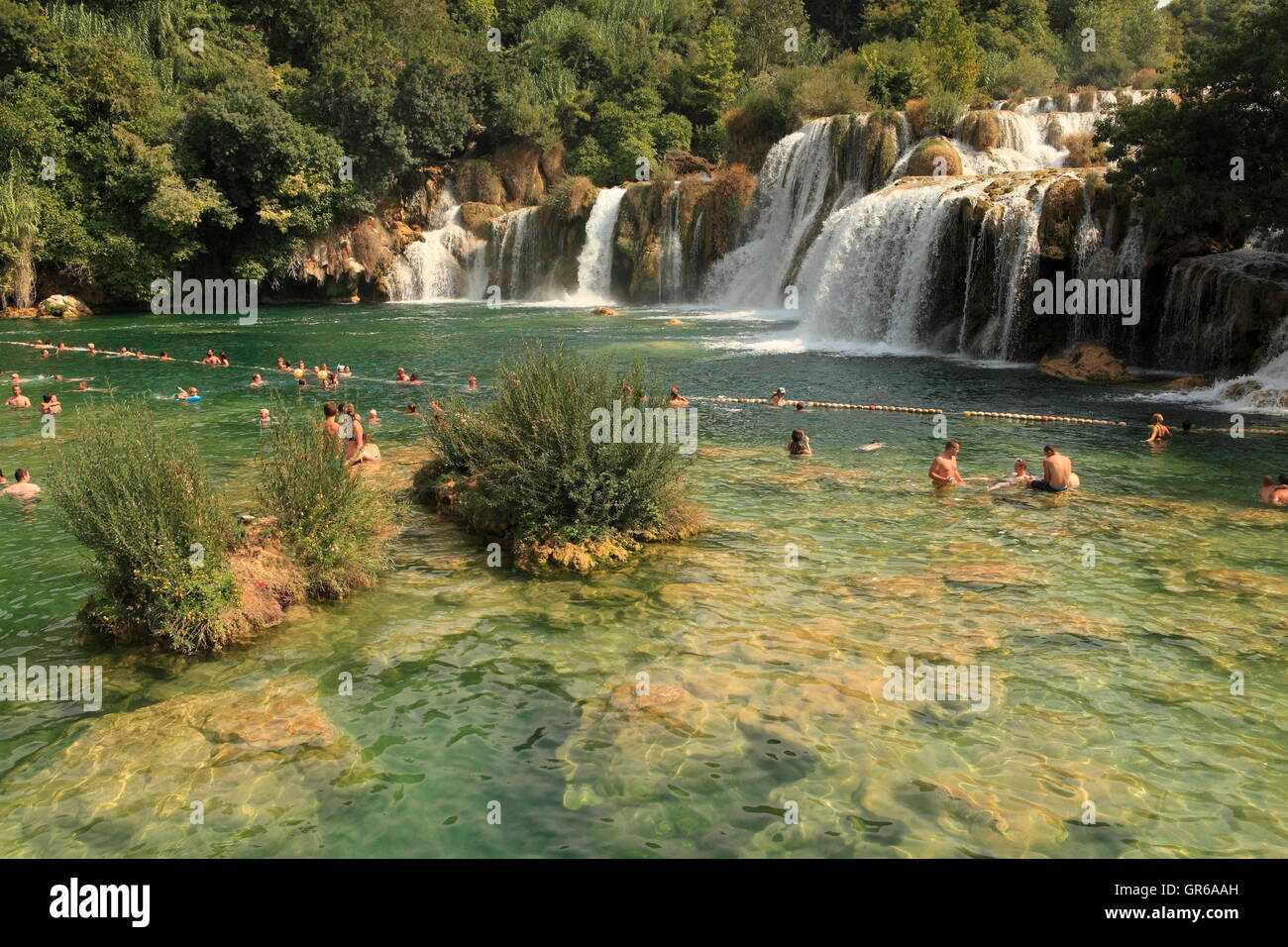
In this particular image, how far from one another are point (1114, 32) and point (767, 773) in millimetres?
67749

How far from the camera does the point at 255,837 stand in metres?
5.72

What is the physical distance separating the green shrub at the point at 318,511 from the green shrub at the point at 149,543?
86 centimetres

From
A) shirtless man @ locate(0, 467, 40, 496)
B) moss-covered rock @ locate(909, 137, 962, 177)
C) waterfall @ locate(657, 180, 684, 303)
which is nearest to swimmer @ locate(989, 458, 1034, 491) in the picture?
shirtless man @ locate(0, 467, 40, 496)

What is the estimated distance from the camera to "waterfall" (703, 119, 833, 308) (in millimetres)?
38375

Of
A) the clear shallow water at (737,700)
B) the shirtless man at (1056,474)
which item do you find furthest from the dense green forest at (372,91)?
the clear shallow water at (737,700)

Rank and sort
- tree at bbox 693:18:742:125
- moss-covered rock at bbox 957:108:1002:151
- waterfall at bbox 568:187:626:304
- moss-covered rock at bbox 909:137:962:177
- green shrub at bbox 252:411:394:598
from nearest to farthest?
green shrub at bbox 252:411:394:598
moss-covered rock at bbox 909:137:962:177
moss-covered rock at bbox 957:108:1002:151
waterfall at bbox 568:187:626:304
tree at bbox 693:18:742:125

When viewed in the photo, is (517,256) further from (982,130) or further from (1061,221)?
(1061,221)

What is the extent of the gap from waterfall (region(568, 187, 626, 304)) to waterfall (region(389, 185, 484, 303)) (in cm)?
732

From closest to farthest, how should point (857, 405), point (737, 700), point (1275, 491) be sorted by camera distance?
point (737, 700) → point (1275, 491) → point (857, 405)

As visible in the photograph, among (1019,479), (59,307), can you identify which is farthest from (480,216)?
(1019,479)

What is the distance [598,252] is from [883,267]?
22527 millimetres

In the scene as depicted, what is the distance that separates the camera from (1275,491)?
12703mm

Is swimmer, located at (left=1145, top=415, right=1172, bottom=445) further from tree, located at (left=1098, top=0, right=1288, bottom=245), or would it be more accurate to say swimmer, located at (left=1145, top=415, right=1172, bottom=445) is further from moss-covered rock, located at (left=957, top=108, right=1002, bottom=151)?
moss-covered rock, located at (left=957, top=108, right=1002, bottom=151)
